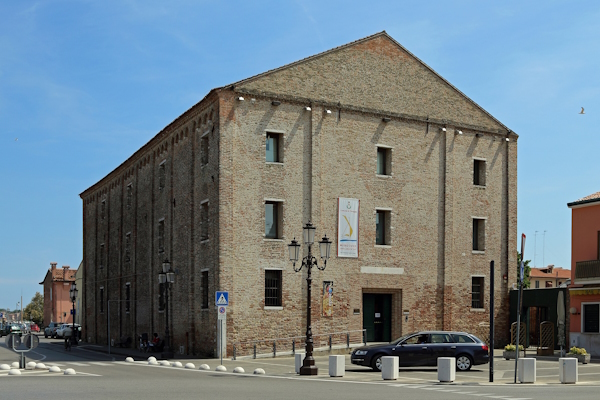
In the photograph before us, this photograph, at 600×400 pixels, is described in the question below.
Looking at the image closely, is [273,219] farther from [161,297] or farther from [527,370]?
[527,370]

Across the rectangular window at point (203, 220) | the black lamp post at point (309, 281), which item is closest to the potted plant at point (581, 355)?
the black lamp post at point (309, 281)

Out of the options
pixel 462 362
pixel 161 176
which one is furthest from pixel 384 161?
pixel 462 362

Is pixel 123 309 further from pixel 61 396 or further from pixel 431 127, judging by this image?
pixel 61 396

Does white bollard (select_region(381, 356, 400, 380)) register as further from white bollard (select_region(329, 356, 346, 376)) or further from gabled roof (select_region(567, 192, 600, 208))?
gabled roof (select_region(567, 192, 600, 208))

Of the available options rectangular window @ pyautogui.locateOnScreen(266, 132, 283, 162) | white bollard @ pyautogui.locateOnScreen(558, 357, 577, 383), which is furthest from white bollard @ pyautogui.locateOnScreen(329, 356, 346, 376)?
rectangular window @ pyautogui.locateOnScreen(266, 132, 283, 162)

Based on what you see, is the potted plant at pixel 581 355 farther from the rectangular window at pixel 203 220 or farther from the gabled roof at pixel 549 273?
the gabled roof at pixel 549 273

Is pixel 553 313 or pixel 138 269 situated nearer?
pixel 553 313

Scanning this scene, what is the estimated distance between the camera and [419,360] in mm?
25812

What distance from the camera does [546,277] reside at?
346 ft

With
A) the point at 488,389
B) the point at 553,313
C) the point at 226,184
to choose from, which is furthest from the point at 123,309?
the point at 488,389

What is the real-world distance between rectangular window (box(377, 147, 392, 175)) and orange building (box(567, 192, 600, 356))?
9.26m

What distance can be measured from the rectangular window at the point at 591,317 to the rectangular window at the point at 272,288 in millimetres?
14554

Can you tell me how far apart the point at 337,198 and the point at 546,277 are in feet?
257

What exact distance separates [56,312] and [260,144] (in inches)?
3215
